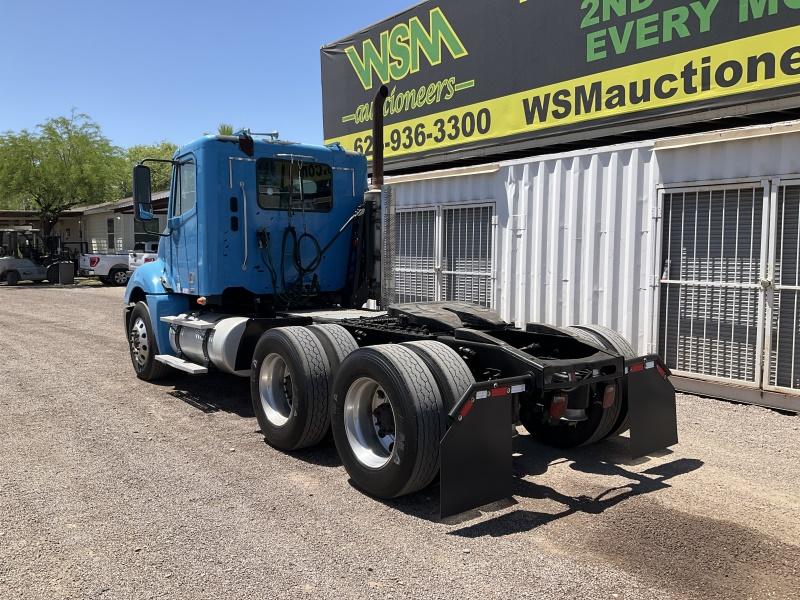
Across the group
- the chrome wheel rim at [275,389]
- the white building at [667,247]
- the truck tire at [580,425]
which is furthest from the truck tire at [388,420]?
the white building at [667,247]

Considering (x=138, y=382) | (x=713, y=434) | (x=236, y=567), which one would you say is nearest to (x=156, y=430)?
(x=138, y=382)

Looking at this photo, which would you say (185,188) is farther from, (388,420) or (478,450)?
(478,450)

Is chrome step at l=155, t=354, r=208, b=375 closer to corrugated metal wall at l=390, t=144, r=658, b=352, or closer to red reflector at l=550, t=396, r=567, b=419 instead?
red reflector at l=550, t=396, r=567, b=419

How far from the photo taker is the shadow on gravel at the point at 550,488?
4.25 metres

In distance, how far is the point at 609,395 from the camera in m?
4.84

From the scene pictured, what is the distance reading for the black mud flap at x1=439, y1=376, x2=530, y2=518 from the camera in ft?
13.0

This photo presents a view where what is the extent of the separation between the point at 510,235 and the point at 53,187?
3198cm

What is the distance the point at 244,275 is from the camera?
23.7 ft

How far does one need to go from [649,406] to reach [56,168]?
35.9m

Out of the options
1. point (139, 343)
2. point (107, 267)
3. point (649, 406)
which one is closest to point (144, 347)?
point (139, 343)

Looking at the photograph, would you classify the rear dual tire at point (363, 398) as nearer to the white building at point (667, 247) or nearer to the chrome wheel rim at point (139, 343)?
the chrome wheel rim at point (139, 343)

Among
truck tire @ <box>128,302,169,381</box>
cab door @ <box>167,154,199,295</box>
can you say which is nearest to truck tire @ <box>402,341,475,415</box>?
cab door @ <box>167,154,199,295</box>

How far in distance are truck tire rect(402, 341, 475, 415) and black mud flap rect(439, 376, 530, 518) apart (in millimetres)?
199

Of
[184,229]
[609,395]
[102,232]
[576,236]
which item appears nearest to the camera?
[609,395]
